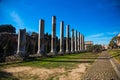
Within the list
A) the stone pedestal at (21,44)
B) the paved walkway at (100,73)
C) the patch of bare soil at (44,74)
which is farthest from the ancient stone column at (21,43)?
the paved walkway at (100,73)

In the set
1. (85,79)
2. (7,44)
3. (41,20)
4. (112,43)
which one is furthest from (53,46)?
(112,43)

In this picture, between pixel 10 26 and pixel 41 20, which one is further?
pixel 10 26

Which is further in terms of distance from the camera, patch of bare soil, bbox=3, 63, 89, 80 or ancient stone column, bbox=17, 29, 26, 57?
ancient stone column, bbox=17, 29, 26, 57

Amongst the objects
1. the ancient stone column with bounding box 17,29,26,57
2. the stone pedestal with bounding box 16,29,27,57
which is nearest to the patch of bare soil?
the stone pedestal with bounding box 16,29,27,57

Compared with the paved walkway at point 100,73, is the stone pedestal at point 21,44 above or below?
above

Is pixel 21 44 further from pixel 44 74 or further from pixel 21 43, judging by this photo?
pixel 44 74

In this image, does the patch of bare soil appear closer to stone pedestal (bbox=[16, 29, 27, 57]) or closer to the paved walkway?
the paved walkway

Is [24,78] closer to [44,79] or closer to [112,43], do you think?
[44,79]

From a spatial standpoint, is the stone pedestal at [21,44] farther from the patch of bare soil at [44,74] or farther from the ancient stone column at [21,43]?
the patch of bare soil at [44,74]

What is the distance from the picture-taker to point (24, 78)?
718 centimetres

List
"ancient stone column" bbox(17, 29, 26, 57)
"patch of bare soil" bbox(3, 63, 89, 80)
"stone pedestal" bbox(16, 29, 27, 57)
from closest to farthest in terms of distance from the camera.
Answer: "patch of bare soil" bbox(3, 63, 89, 80) < "stone pedestal" bbox(16, 29, 27, 57) < "ancient stone column" bbox(17, 29, 26, 57)

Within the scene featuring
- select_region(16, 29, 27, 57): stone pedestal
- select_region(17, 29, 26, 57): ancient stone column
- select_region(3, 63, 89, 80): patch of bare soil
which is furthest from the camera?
select_region(17, 29, 26, 57): ancient stone column

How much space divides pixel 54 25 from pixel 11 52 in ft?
28.7

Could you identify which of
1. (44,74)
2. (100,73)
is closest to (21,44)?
(44,74)
